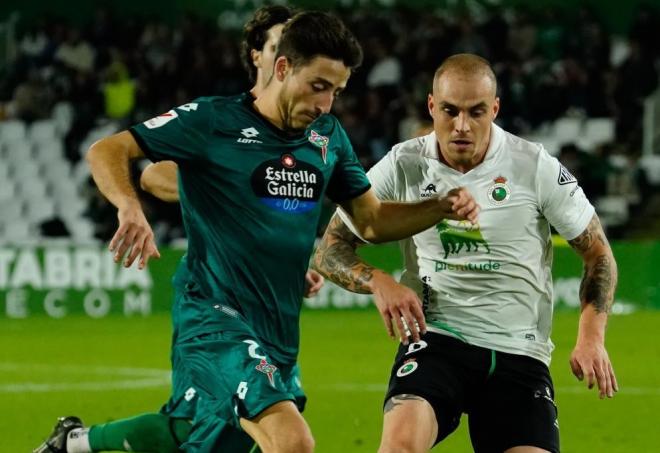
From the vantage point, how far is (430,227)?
629cm

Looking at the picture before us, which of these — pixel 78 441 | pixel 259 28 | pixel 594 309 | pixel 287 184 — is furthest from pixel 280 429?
pixel 259 28

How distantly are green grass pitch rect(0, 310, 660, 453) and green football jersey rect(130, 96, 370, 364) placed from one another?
3.39m

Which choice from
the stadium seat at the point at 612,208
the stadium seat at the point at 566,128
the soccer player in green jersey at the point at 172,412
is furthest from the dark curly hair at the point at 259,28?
the stadium seat at the point at 566,128

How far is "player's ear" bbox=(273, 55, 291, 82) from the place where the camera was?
19.5 feet

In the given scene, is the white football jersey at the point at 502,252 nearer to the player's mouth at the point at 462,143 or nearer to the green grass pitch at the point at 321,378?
the player's mouth at the point at 462,143

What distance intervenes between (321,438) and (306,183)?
404 centimetres

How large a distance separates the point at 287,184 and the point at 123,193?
79cm

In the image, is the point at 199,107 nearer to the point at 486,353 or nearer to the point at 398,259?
the point at 486,353

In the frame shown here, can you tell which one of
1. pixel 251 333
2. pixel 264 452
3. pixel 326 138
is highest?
pixel 326 138

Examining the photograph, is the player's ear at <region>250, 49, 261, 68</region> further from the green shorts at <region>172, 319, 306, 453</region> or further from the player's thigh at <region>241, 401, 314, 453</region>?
the player's thigh at <region>241, 401, 314, 453</region>

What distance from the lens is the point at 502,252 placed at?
21.3ft

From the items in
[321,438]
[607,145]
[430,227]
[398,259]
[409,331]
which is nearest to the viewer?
[409,331]

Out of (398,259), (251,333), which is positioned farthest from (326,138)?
(398,259)

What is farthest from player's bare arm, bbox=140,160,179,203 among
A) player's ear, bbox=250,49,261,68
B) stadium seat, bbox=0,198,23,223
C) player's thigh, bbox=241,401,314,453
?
stadium seat, bbox=0,198,23,223
